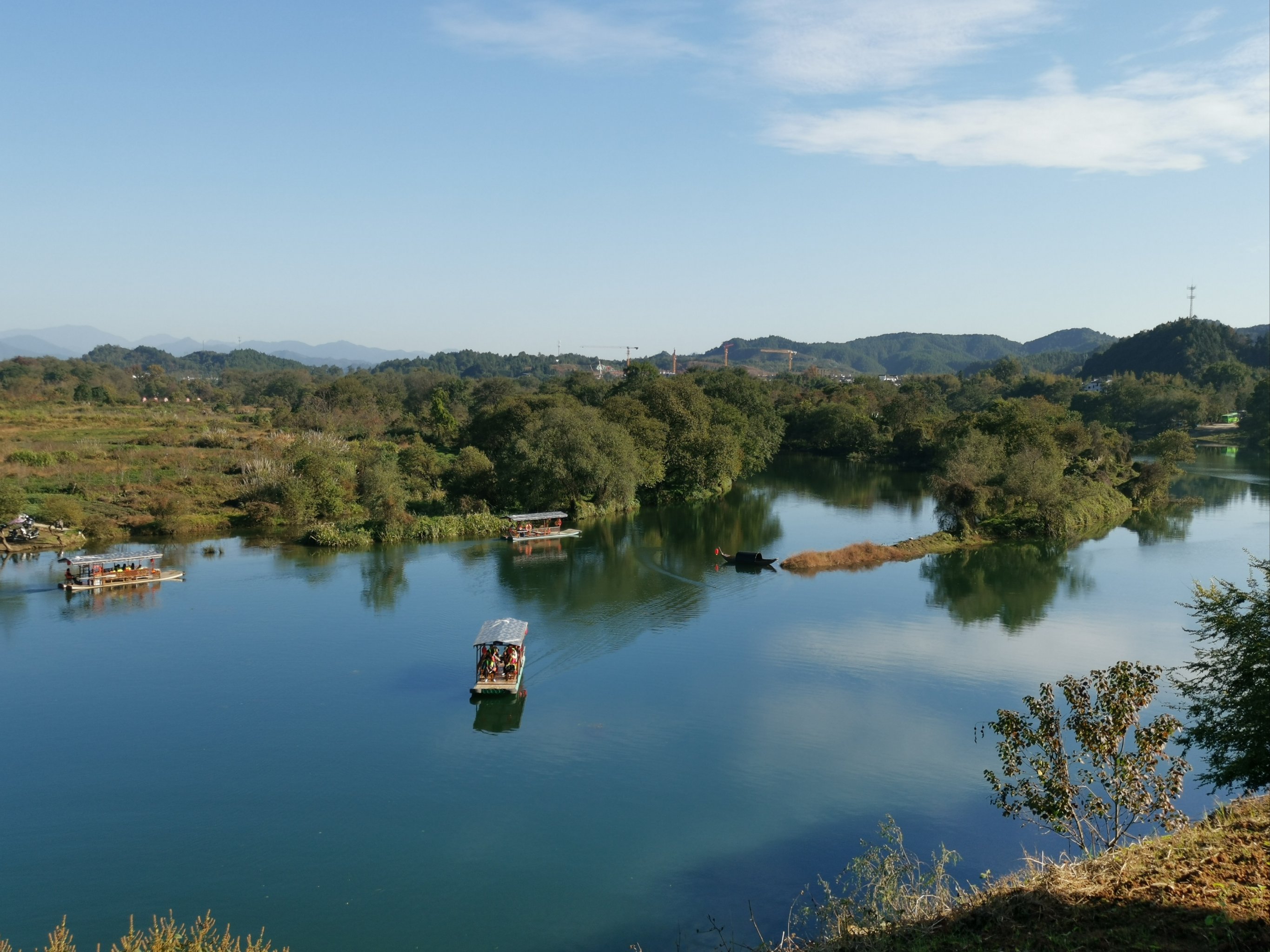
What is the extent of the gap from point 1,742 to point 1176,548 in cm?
4527

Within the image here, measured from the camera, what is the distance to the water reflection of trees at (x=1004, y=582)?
31109 millimetres

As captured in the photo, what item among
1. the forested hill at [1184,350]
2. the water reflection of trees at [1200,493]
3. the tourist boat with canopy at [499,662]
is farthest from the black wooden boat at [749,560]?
the forested hill at [1184,350]

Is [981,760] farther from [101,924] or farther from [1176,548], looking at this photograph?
[1176,548]

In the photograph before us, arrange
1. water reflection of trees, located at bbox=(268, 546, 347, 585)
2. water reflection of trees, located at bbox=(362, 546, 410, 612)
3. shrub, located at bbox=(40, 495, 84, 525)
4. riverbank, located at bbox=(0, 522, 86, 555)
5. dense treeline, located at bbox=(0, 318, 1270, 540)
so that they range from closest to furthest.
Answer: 1. water reflection of trees, located at bbox=(362, 546, 410, 612)
2. water reflection of trees, located at bbox=(268, 546, 347, 585)
3. riverbank, located at bbox=(0, 522, 86, 555)
4. shrub, located at bbox=(40, 495, 84, 525)
5. dense treeline, located at bbox=(0, 318, 1270, 540)

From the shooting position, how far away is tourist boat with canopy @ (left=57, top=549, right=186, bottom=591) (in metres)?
33.0

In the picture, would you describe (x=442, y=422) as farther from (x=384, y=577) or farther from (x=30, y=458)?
(x=384, y=577)

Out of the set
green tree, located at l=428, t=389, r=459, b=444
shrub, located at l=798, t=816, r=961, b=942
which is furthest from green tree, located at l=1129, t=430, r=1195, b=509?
green tree, located at l=428, t=389, r=459, b=444

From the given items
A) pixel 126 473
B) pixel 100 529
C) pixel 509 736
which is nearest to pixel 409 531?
pixel 100 529

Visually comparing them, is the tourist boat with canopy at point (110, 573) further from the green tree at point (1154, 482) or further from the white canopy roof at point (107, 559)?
the green tree at point (1154, 482)

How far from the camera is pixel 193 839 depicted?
1623 centimetres

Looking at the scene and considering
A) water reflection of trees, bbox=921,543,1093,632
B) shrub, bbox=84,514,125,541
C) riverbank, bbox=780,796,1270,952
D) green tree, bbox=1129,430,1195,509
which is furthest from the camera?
green tree, bbox=1129,430,1195,509

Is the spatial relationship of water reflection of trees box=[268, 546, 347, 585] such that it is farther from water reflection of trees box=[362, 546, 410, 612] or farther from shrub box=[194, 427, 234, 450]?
shrub box=[194, 427, 234, 450]

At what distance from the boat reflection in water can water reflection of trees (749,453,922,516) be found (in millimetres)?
34933

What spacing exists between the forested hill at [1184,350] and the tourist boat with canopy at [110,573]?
449ft
